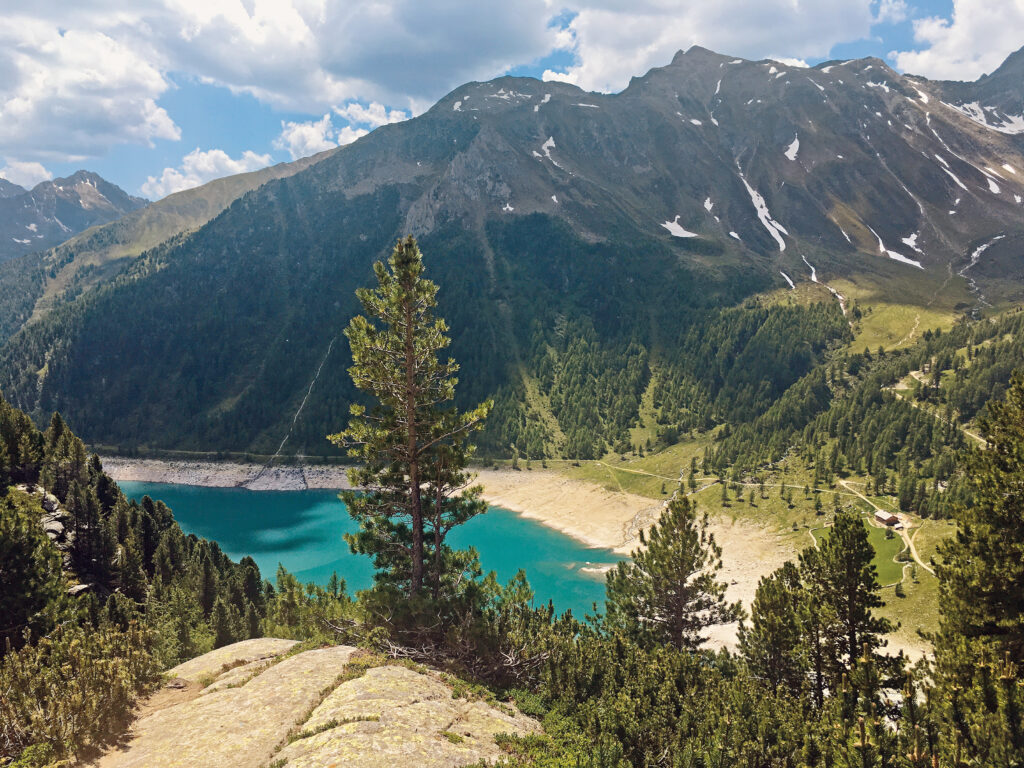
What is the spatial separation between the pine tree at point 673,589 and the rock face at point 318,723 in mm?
16318

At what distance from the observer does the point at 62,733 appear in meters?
12.4

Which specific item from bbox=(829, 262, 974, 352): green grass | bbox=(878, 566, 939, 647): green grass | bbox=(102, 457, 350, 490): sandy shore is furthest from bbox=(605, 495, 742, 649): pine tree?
bbox=(829, 262, 974, 352): green grass

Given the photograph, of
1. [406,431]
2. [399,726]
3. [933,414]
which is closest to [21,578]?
[406,431]

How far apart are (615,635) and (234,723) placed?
14.4 m

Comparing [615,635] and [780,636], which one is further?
[780,636]

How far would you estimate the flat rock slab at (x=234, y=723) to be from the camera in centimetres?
1198

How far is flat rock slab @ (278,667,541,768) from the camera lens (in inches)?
449

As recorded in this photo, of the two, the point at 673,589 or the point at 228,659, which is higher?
the point at 228,659

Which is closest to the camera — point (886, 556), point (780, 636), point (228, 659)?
point (228, 659)

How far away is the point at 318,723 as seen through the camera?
1267 cm

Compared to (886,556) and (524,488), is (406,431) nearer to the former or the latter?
(886,556)

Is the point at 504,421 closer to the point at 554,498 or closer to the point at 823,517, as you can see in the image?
the point at 554,498

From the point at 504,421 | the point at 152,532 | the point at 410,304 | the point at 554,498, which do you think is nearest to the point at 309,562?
the point at 152,532

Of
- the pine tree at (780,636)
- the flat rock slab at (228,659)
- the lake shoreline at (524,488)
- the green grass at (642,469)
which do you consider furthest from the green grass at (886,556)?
the flat rock slab at (228,659)
